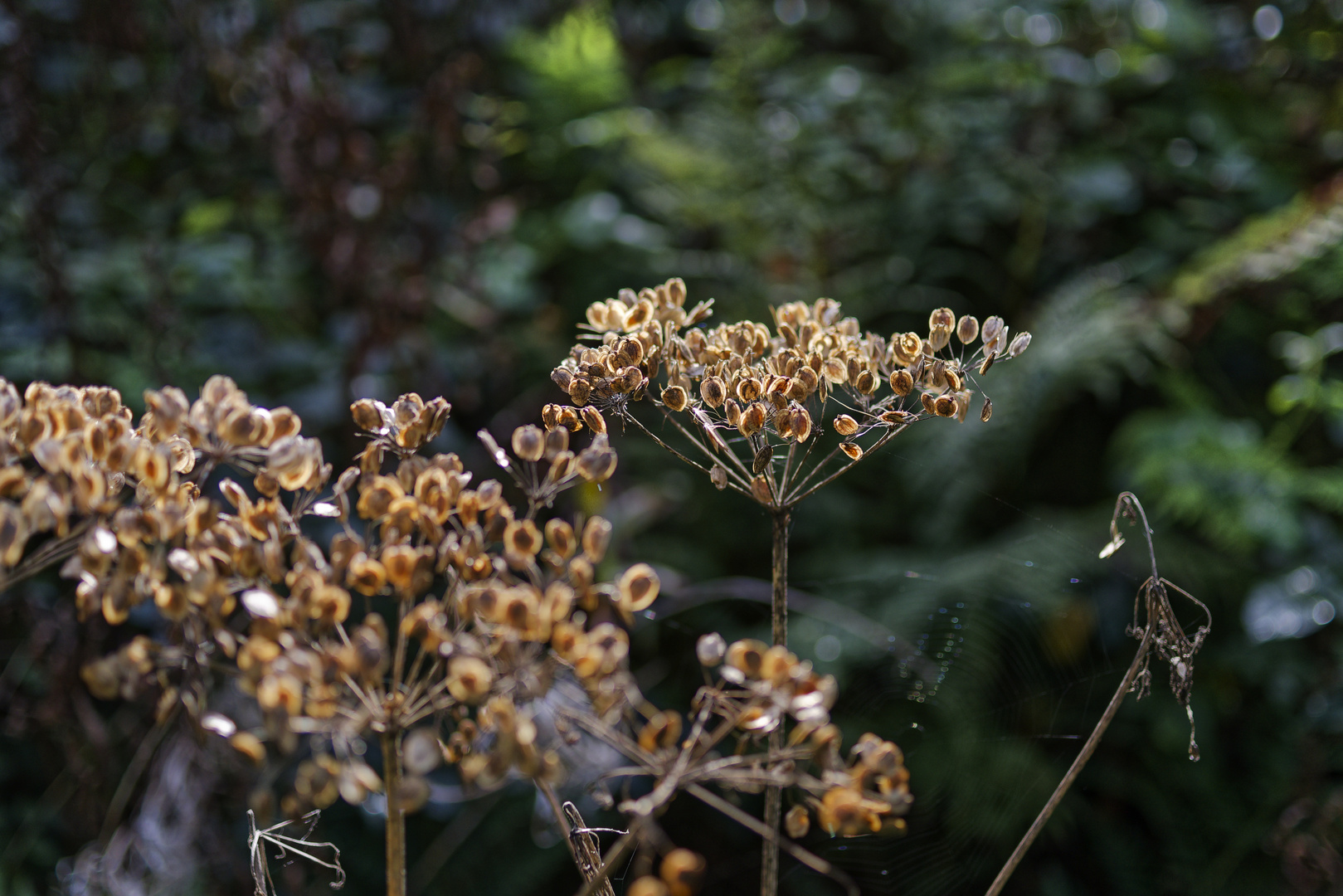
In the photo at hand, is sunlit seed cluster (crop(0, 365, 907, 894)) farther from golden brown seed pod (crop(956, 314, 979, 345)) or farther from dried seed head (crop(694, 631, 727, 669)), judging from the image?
golden brown seed pod (crop(956, 314, 979, 345))

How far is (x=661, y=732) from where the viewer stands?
322mm

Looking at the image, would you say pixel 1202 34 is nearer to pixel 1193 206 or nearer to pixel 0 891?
pixel 1193 206

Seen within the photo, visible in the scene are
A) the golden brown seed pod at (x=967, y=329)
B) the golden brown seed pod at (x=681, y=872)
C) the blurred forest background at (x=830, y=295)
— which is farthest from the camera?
the blurred forest background at (x=830, y=295)

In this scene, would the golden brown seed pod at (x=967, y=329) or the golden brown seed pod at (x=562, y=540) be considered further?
the golden brown seed pod at (x=967, y=329)

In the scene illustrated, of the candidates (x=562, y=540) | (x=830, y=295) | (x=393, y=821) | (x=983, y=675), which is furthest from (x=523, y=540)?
(x=830, y=295)

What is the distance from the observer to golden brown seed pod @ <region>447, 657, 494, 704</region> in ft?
0.97

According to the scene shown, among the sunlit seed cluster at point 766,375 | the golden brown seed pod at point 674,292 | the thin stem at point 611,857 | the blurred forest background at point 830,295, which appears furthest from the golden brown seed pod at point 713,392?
the blurred forest background at point 830,295

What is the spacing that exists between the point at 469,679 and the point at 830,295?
1.69 m

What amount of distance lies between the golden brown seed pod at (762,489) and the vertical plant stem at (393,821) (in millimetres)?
214

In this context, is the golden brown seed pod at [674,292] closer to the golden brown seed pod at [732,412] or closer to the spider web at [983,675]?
the golden brown seed pod at [732,412]

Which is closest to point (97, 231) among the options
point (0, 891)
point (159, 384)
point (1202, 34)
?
point (159, 384)

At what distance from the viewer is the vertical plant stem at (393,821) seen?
1.10 feet

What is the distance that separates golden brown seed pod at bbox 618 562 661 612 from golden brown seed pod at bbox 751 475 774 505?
13 cm

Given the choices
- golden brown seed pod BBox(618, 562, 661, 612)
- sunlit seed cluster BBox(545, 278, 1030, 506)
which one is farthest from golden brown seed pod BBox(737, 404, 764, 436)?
golden brown seed pod BBox(618, 562, 661, 612)
